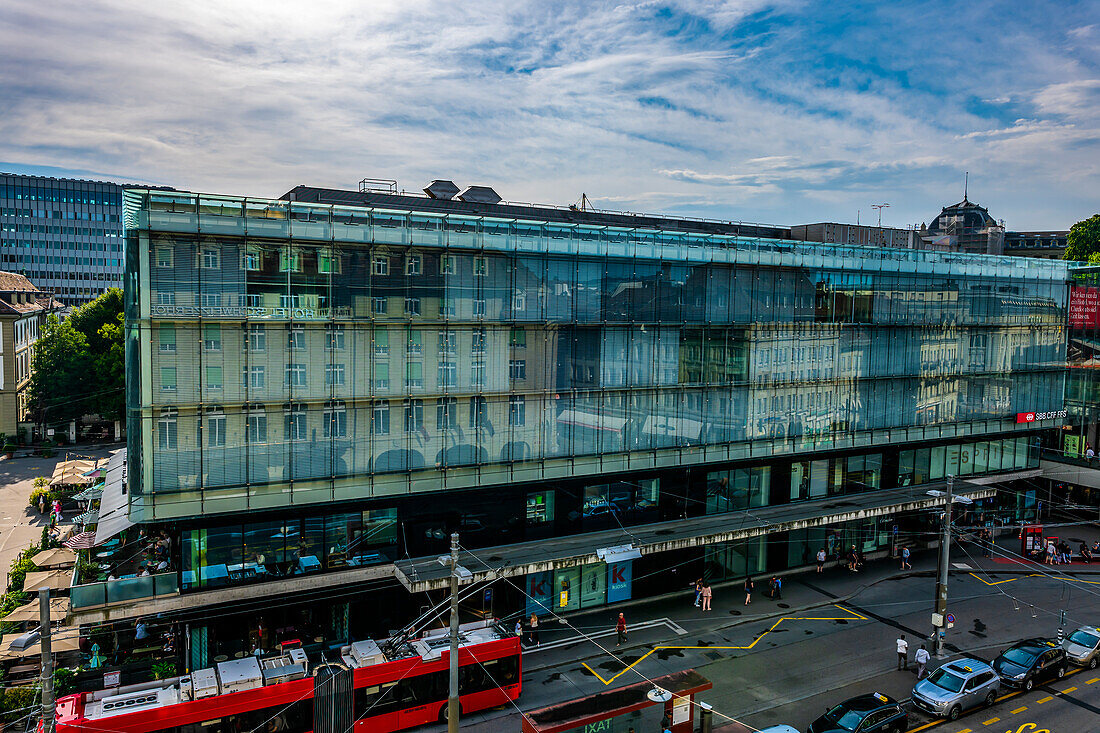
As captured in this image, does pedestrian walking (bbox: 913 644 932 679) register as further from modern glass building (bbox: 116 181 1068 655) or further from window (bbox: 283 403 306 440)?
window (bbox: 283 403 306 440)

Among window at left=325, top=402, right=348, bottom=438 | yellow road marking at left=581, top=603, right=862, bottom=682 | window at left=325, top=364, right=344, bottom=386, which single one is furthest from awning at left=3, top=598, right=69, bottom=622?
yellow road marking at left=581, top=603, right=862, bottom=682

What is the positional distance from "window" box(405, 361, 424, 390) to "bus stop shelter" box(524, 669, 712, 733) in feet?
45.5

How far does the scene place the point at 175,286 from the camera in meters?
26.8

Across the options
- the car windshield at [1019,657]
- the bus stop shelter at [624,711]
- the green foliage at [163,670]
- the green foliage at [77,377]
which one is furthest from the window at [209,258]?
the green foliage at [77,377]

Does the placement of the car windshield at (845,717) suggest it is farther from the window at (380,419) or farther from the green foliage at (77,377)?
the green foliage at (77,377)

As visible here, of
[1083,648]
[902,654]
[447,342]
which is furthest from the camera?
[1083,648]

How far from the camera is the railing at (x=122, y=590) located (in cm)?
2550

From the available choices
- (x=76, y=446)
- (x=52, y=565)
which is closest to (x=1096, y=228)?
(x=52, y=565)

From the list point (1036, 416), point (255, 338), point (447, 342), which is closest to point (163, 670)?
point (255, 338)

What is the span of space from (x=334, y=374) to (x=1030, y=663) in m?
30.9

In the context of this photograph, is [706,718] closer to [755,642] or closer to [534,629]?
[755,642]

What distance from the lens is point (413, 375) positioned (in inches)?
1236

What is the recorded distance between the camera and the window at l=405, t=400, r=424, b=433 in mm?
31453

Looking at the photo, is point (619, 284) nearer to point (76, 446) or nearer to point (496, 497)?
point (496, 497)
